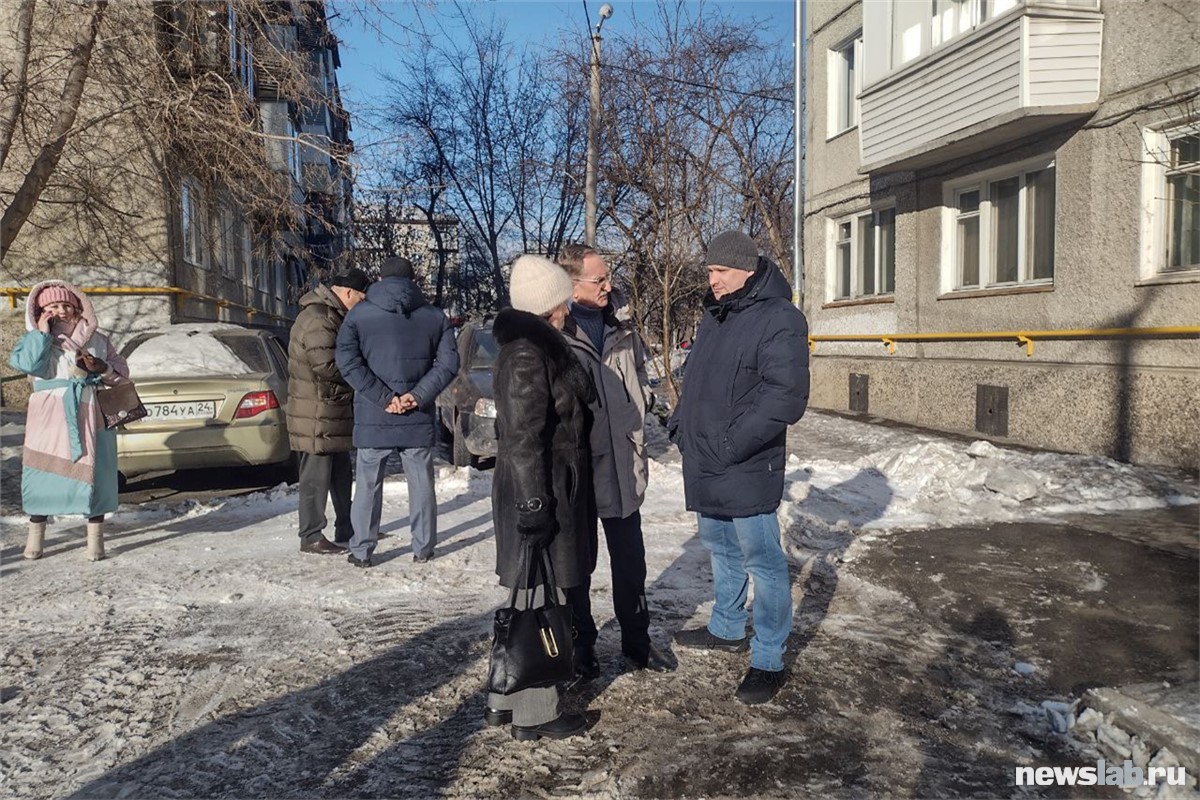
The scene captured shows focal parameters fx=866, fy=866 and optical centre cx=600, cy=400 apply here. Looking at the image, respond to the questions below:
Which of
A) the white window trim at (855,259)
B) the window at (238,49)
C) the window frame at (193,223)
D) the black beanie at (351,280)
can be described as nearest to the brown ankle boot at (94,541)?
the black beanie at (351,280)

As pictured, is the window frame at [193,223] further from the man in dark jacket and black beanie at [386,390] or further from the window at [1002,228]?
the window at [1002,228]

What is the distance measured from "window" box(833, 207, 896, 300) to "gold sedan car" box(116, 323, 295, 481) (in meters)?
10.4

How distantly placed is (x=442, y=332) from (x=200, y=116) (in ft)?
20.1

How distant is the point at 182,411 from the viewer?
738 centimetres

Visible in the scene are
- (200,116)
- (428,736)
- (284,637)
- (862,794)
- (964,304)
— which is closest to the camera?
(862,794)

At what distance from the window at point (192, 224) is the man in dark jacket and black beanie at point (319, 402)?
861cm

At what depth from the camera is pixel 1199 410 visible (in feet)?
28.0

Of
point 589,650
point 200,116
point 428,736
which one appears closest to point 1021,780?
point 589,650

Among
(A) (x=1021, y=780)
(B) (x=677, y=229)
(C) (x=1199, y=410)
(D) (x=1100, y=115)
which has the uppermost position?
(D) (x=1100, y=115)

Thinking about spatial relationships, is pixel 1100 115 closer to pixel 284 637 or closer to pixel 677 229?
pixel 677 229

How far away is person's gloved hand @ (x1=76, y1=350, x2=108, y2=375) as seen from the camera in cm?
538

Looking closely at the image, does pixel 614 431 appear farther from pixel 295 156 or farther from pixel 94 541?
pixel 295 156

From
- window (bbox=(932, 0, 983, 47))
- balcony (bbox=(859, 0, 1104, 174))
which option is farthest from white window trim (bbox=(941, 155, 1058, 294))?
window (bbox=(932, 0, 983, 47))

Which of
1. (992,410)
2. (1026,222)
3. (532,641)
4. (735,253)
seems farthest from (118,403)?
(1026,222)
